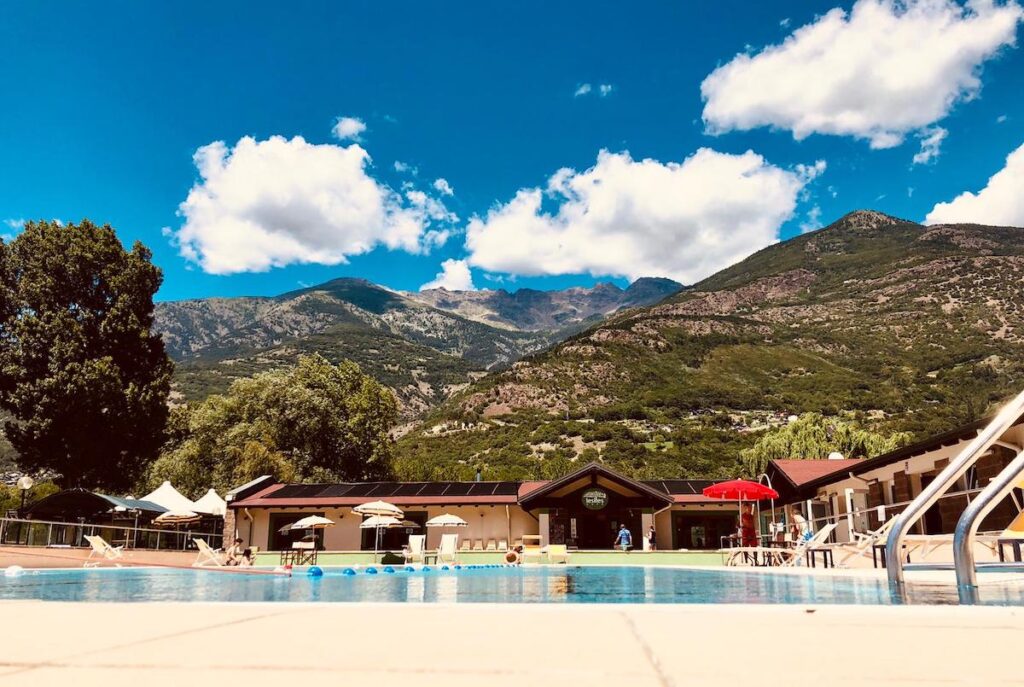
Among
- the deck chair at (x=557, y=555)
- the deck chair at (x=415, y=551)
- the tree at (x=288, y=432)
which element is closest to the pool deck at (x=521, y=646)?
the deck chair at (x=557, y=555)

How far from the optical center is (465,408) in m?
94.2

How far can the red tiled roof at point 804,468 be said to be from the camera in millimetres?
24547

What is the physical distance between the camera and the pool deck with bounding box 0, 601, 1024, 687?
1842mm

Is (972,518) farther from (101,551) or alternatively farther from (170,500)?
(170,500)

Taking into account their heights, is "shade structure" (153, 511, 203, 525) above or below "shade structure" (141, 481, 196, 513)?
below

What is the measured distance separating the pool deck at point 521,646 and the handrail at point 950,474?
179cm

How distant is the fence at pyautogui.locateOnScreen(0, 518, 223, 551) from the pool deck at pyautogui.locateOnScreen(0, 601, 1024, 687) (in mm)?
19875

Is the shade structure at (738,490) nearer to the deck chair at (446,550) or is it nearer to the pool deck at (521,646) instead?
the deck chair at (446,550)

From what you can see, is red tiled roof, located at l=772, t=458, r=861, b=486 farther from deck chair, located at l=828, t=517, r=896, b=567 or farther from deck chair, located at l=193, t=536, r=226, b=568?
deck chair, located at l=193, t=536, r=226, b=568

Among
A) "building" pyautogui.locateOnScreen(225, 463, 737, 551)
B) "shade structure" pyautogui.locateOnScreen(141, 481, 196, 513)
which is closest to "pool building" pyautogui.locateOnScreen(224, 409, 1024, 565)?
"building" pyautogui.locateOnScreen(225, 463, 737, 551)

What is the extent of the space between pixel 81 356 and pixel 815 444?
39.1 metres

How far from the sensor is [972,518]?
442cm

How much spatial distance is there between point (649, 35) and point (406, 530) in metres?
33.2

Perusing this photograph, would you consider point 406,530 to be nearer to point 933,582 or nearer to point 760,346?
point 933,582
